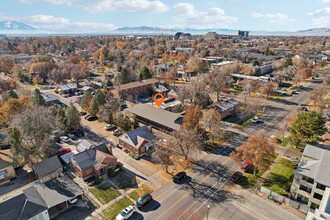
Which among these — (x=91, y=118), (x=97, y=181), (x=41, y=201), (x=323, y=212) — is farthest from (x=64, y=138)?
(x=323, y=212)

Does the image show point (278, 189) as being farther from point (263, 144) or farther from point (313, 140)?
point (313, 140)

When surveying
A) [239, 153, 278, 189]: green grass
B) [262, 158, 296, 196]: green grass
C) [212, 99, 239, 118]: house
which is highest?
[212, 99, 239, 118]: house

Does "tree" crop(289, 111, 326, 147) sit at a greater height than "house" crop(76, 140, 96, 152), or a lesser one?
greater

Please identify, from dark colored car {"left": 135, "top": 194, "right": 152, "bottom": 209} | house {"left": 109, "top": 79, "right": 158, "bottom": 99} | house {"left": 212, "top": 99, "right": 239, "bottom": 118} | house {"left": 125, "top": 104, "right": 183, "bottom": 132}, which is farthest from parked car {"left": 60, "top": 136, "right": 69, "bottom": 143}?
house {"left": 212, "top": 99, "right": 239, "bottom": 118}

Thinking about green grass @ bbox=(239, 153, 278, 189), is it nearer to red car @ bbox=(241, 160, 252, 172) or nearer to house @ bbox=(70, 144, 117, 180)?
red car @ bbox=(241, 160, 252, 172)

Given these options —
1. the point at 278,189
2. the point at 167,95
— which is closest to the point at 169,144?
the point at 278,189

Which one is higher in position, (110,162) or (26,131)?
(26,131)
